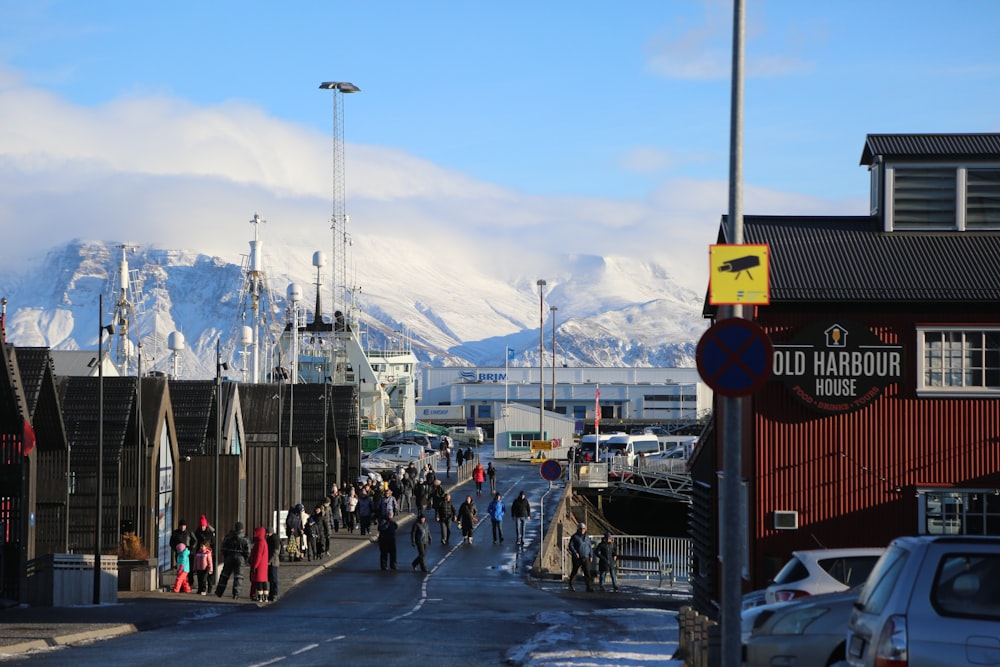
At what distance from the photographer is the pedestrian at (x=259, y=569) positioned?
2788 centimetres

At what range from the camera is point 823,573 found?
16125mm

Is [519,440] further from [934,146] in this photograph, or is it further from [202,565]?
[934,146]

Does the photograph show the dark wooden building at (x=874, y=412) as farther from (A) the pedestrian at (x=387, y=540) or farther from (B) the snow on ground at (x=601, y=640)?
(A) the pedestrian at (x=387, y=540)

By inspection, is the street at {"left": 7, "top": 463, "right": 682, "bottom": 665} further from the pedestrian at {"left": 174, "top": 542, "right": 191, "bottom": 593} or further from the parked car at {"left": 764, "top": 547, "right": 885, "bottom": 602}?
the parked car at {"left": 764, "top": 547, "right": 885, "bottom": 602}

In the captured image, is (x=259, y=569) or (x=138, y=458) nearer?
(x=259, y=569)

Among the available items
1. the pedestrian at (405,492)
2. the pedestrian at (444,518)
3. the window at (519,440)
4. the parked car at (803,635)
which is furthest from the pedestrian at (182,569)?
the window at (519,440)

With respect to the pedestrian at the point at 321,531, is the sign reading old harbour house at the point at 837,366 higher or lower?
higher

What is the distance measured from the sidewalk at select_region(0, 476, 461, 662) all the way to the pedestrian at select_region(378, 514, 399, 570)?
1968 millimetres

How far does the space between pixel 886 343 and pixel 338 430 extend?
34116 mm

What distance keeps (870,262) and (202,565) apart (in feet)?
49.9

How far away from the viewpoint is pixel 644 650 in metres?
18.5

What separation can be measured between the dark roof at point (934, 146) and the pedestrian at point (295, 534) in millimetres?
18847

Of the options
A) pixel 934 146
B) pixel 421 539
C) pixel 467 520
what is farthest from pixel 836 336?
pixel 467 520

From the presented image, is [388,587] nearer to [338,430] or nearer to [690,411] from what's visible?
[338,430]
